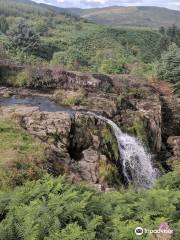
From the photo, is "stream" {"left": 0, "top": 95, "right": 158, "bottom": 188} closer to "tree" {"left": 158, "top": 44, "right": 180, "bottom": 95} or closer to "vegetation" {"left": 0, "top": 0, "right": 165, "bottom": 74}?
"tree" {"left": 158, "top": 44, "right": 180, "bottom": 95}

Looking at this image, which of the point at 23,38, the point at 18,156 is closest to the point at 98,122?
the point at 18,156

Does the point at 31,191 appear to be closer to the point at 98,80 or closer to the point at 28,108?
the point at 28,108

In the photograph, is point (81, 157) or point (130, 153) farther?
point (130, 153)

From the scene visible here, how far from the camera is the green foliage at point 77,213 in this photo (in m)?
8.52

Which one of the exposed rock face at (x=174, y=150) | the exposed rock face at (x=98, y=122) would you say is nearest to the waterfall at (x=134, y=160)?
the exposed rock face at (x=98, y=122)

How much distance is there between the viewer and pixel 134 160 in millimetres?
21781

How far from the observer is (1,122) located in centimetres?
1988

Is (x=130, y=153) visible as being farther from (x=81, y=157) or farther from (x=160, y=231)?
(x=160, y=231)

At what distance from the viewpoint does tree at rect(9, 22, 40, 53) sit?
173 feet

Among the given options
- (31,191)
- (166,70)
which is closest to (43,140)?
(31,191)

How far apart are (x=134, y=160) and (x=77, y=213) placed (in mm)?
12901

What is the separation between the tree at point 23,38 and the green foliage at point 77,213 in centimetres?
4384

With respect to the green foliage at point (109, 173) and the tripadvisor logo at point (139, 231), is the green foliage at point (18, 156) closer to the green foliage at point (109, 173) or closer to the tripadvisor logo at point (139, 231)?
the green foliage at point (109, 173)

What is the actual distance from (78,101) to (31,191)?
15.4m
